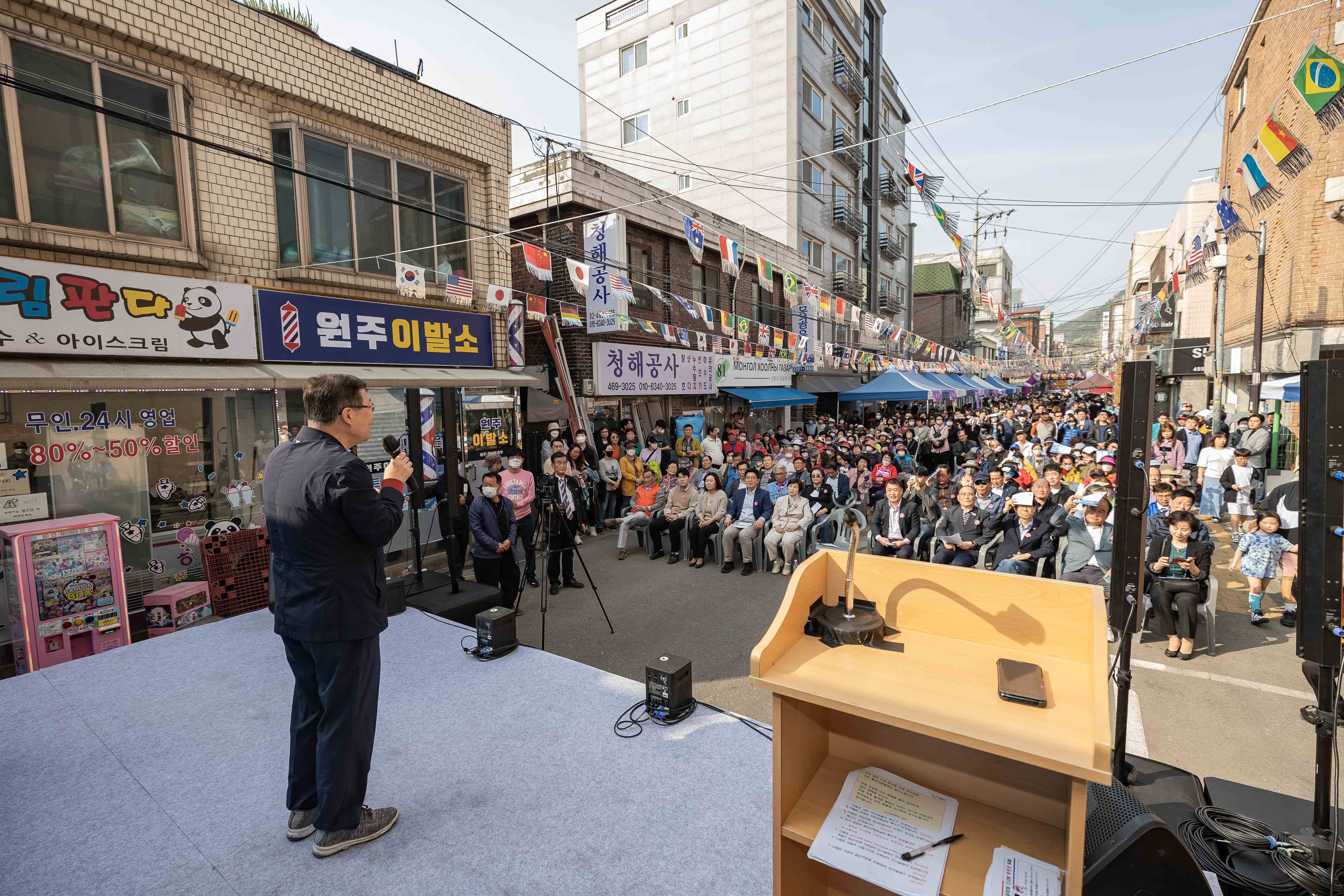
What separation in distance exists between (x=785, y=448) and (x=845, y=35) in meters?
21.9

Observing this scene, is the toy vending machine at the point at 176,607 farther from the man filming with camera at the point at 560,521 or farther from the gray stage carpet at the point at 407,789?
the man filming with camera at the point at 560,521

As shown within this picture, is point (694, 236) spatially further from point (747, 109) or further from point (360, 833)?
point (747, 109)

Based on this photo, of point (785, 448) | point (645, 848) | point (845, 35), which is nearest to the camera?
point (645, 848)

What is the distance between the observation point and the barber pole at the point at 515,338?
38.8 ft

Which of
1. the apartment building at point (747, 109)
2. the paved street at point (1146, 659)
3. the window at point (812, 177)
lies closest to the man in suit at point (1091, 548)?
the paved street at point (1146, 659)

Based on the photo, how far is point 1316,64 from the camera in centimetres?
593

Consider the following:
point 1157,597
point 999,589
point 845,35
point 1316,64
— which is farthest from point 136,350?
point 845,35

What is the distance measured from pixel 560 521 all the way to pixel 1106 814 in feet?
21.2

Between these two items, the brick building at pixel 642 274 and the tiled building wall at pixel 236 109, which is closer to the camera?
the tiled building wall at pixel 236 109

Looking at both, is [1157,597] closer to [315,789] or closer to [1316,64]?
[1316,64]

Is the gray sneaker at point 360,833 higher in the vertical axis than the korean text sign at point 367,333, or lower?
lower

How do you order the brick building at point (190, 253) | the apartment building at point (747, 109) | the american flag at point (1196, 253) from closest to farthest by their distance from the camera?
the brick building at point (190, 253)
the american flag at point (1196, 253)
the apartment building at point (747, 109)

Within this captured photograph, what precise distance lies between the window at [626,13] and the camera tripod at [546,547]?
958 inches

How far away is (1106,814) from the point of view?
2.33 metres
